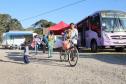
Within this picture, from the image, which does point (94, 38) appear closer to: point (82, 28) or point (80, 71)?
point (82, 28)

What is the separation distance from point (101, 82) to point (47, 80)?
181cm

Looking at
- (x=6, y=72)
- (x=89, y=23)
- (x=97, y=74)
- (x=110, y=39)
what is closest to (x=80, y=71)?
(x=97, y=74)

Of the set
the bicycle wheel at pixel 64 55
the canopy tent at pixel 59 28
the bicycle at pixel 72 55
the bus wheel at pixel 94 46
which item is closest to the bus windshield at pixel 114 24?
the bus wheel at pixel 94 46

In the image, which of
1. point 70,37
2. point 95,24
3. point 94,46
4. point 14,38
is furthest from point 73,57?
point 14,38

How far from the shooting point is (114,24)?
953 inches

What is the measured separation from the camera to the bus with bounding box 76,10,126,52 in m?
23.7

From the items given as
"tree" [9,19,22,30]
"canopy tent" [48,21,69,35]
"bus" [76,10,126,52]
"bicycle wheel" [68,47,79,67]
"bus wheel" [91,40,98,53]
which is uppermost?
"tree" [9,19,22,30]

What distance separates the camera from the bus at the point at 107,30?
23.7 metres

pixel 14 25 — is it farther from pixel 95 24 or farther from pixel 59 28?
pixel 95 24

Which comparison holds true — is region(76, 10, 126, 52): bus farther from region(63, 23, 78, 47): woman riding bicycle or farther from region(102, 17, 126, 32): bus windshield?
region(63, 23, 78, 47): woman riding bicycle

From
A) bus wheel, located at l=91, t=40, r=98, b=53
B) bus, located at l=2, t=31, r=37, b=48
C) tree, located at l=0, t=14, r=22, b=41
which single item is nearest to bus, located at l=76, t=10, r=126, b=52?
bus wheel, located at l=91, t=40, r=98, b=53

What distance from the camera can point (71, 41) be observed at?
15.1m

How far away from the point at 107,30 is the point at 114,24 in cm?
74

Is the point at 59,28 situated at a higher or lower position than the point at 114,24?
higher
